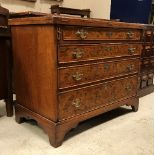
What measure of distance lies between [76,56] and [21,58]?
470 mm

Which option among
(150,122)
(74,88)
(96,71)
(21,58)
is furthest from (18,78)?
(150,122)

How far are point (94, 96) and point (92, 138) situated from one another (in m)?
0.32

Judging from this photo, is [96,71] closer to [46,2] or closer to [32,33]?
A: [32,33]

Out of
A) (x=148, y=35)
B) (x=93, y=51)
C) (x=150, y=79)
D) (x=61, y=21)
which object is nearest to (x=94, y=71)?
(x=93, y=51)

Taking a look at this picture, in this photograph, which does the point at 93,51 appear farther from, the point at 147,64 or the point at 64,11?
the point at 64,11

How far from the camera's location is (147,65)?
2.66 m

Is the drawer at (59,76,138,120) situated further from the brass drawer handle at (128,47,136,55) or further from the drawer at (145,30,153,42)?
the drawer at (145,30,153,42)

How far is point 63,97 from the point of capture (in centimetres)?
154

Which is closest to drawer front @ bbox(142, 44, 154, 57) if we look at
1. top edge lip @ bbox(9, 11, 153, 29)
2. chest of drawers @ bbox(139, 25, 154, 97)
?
chest of drawers @ bbox(139, 25, 154, 97)

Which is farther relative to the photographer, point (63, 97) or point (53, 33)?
point (63, 97)

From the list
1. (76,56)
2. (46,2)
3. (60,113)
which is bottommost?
(60,113)

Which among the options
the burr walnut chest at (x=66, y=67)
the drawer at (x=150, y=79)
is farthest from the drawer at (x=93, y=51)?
the drawer at (x=150, y=79)

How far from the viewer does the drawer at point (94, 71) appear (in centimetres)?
153

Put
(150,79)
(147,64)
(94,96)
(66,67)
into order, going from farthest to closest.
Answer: (150,79) → (147,64) → (94,96) → (66,67)
